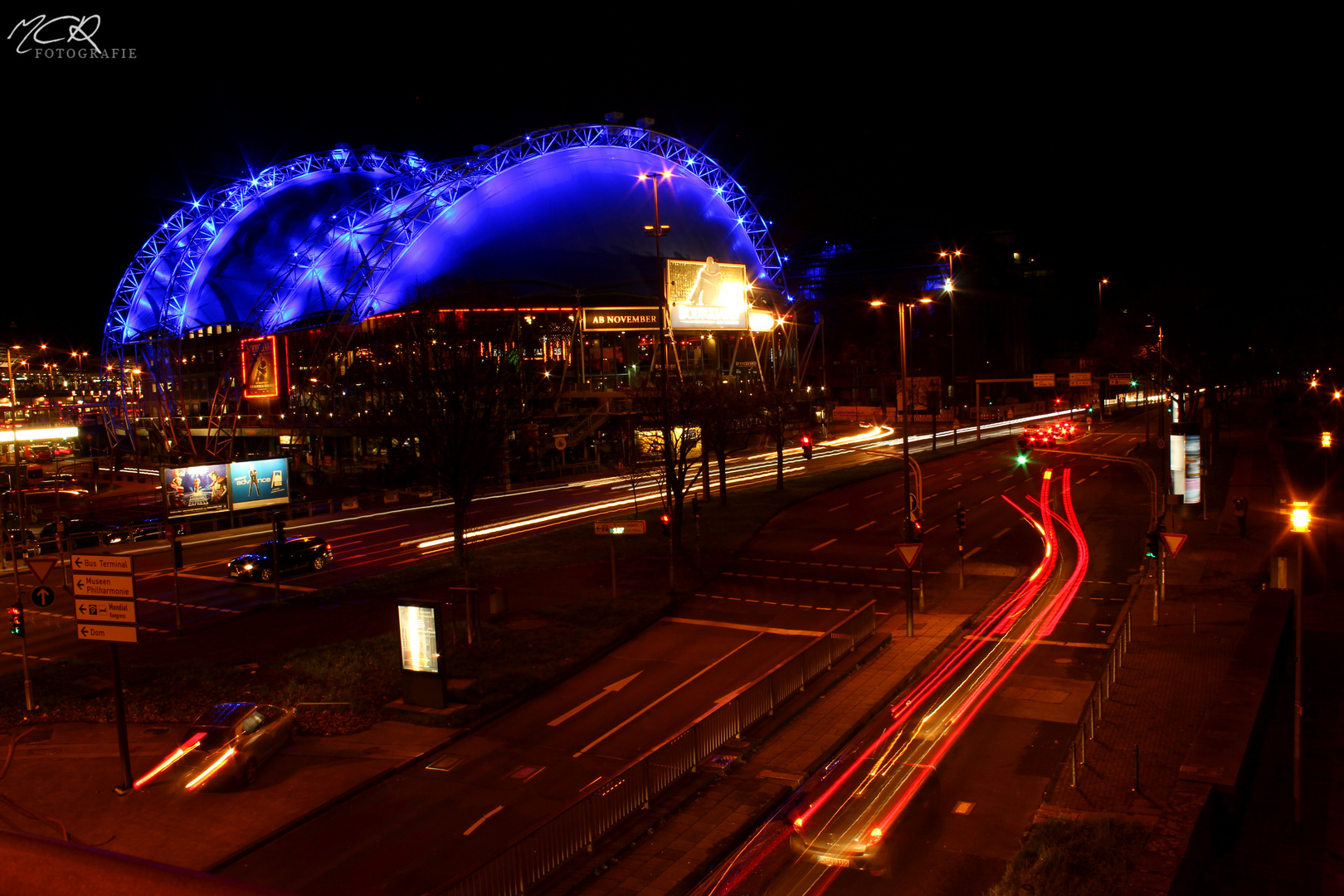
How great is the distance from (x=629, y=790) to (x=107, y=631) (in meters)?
9.49

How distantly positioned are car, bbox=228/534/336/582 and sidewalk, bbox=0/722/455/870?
1454 cm

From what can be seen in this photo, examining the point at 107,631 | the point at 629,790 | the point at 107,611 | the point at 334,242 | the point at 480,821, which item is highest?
the point at 334,242

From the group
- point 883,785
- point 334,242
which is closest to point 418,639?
point 883,785

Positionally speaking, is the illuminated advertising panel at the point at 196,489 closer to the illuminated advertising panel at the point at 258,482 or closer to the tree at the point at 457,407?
the illuminated advertising panel at the point at 258,482

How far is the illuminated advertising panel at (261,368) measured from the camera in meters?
71.1

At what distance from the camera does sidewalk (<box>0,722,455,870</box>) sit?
41.3ft

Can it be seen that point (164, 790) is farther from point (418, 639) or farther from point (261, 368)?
point (261, 368)

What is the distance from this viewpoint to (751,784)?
1355 centimetres

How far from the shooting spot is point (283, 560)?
32.1m

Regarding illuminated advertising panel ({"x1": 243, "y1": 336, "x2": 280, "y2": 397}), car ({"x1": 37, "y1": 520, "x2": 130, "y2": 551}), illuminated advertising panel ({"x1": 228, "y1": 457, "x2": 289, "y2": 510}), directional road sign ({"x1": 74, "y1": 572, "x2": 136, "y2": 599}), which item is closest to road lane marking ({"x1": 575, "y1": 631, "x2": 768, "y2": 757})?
directional road sign ({"x1": 74, "y1": 572, "x2": 136, "y2": 599})

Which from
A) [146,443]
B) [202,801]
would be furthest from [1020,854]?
[146,443]

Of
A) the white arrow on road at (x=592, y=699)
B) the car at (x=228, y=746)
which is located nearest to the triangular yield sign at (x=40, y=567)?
the car at (x=228, y=746)

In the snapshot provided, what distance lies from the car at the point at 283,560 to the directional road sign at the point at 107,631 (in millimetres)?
17024

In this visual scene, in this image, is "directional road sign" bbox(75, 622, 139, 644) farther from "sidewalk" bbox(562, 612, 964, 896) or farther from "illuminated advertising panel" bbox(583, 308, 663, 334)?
"illuminated advertising panel" bbox(583, 308, 663, 334)
